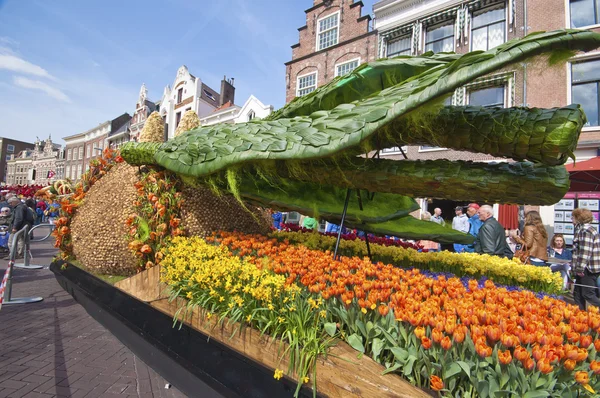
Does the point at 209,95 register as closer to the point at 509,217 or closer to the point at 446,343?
the point at 509,217

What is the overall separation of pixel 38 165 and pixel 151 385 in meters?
67.7

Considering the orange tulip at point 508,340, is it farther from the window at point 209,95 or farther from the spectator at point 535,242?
the window at point 209,95

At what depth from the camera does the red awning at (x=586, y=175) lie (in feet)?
20.7

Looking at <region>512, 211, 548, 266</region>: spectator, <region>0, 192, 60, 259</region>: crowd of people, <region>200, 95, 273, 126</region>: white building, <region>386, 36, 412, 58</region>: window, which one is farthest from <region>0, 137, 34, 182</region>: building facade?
<region>512, 211, 548, 266</region>: spectator

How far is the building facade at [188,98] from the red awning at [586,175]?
22531mm

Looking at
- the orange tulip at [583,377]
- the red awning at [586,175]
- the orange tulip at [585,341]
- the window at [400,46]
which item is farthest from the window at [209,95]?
the orange tulip at [583,377]

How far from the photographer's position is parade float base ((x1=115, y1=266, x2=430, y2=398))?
1.15 m

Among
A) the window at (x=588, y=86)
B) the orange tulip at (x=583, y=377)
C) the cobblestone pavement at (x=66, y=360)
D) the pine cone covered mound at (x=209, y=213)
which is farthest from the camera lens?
the window at (x=588, y=86)

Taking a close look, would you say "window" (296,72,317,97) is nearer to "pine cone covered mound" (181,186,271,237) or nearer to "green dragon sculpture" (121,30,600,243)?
"pine cone covered mound" (181,186,271,237)

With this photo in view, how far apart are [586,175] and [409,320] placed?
7856 millimetres

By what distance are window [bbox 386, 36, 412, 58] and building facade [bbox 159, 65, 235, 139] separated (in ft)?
47.3

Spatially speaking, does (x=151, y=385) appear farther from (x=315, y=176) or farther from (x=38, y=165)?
(x=38, y=165)

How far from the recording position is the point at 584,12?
33.4 ft

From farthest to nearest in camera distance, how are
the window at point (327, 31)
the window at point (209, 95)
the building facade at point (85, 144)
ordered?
the building facade at point (85, 144) → the window at point (209, 95) → the window at point (327, 31)
